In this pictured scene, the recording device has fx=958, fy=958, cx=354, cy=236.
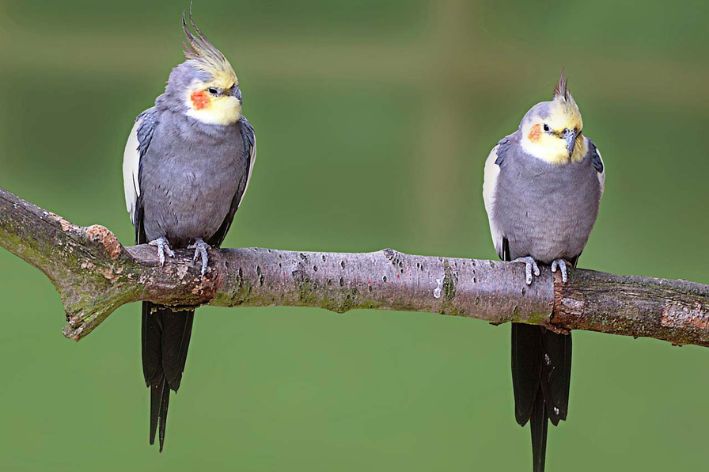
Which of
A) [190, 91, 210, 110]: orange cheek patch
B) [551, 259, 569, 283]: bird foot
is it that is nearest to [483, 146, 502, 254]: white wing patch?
[551, 259, 569, 283]: bird foot

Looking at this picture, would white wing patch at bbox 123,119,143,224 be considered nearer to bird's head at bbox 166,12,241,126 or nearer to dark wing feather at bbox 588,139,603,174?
bird's head at bbox 166,12,241,126

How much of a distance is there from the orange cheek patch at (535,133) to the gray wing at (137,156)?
0.64m

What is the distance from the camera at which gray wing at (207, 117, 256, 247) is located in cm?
161

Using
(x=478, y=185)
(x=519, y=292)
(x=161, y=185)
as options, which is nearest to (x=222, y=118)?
(x=161, y=185)

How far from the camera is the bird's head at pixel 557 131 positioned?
163 cm

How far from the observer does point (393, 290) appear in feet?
5.16

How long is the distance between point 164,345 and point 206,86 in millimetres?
439

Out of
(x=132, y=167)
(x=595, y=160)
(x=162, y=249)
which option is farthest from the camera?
(x=595, y=160)

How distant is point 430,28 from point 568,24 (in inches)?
15.0

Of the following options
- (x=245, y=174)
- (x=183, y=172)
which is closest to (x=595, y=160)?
(x=245, y=174)

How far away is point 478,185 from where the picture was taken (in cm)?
272

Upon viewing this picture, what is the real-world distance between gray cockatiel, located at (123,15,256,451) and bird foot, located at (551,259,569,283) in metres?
0.55

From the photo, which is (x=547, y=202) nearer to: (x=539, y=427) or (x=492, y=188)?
(x=492, y=188)

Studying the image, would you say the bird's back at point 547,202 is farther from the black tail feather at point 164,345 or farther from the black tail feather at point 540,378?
the black tail feather at point 164,345
